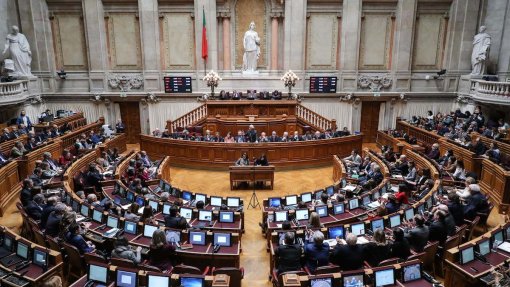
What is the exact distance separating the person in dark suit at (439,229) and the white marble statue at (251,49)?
14.5 meters

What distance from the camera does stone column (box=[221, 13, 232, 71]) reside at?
63.7ft

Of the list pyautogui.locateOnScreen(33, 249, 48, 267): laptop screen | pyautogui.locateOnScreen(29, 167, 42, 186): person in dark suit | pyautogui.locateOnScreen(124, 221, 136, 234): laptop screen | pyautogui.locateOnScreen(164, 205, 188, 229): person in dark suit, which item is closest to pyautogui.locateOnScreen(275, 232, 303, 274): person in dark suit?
pyautogui.locateOnScreen(164, 205, 188, 229): person in dark suit

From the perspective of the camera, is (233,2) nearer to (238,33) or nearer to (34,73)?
(238,33)

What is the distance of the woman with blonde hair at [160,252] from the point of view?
19.0 feet

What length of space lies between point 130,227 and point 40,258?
5.33 ft

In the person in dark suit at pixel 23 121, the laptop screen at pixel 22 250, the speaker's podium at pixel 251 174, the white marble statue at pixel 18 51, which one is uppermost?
the white marble statue at pixel 18 51

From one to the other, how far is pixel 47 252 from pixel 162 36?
15.6 m

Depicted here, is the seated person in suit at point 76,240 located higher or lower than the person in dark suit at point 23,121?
lower

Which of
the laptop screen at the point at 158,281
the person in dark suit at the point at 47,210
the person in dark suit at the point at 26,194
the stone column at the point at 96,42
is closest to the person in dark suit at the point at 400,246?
the laptop screen at the point at 158,281

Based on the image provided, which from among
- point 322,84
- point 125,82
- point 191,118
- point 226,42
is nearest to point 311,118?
point 322,84

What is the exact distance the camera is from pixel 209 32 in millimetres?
18953

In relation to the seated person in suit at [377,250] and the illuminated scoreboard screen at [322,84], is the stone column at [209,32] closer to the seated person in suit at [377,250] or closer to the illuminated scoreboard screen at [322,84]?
the illuminated scoreboard screen at [322,84]

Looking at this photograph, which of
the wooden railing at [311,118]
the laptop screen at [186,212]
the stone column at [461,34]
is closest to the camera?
the laptop screen at [186,212]

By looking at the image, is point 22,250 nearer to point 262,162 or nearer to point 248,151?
point 262,162
